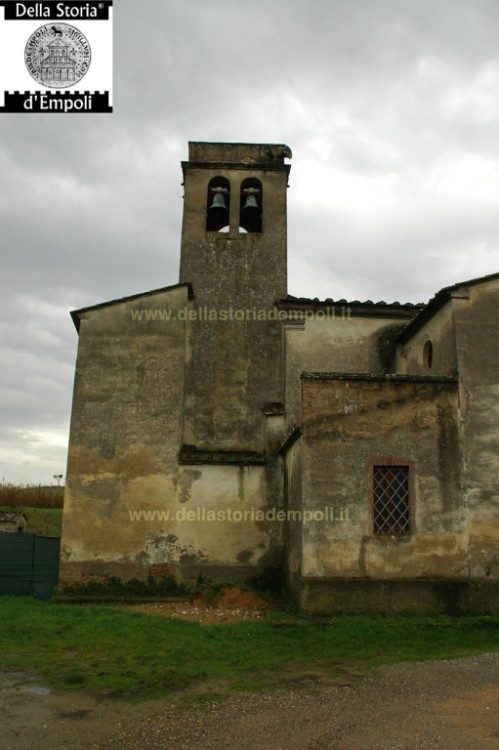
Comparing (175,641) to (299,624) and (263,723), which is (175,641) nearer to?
(299,624)

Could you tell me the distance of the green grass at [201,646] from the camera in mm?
7125

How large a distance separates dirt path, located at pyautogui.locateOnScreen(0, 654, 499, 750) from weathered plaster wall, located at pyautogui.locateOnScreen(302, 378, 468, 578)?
375 centimetres

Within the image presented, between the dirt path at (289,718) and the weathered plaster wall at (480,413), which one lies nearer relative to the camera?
the dirt path at (289,718)

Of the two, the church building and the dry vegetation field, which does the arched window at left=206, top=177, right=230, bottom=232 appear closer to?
the church building

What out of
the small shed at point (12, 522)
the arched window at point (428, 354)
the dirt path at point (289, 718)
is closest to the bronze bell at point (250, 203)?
the arched window at point (428, 354)

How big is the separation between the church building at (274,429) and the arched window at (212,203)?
47 mm

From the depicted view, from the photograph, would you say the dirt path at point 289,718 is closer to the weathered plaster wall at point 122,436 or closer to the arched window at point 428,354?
the weathered plaster wall at point 122,436

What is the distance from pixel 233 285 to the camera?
1678cm

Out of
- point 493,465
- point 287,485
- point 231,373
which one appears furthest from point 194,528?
point 493,465

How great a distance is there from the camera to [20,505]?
116ft

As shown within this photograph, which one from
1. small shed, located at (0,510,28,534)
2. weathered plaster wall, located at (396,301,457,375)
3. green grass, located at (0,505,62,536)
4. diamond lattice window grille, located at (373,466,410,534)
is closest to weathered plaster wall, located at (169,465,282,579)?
diamond lattice window grille, located at (373,466,410,534)

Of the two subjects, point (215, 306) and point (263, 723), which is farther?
point (215, 306)

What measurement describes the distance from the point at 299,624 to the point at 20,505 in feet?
96.2

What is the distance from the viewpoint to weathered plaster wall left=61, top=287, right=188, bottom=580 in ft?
44.4
